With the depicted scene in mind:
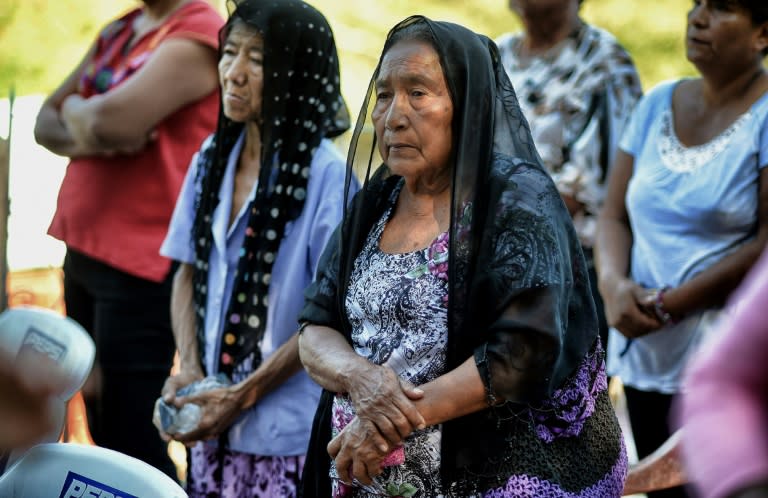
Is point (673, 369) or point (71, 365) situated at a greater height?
point (71, 365)

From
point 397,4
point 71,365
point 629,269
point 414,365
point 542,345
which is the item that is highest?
point 542,345

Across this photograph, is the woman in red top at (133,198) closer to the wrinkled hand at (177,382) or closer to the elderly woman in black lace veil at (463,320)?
the wrinkled hand at (177,382)

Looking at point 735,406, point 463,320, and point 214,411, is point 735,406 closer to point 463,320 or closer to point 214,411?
point 463,320

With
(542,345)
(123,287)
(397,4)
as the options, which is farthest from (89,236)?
(397,4)

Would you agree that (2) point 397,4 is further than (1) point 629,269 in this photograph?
Yes

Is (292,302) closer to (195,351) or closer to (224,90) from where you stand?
(195,351)

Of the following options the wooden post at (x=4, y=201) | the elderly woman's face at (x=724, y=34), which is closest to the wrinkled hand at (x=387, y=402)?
the elderly woman's face at (x=724, y=34)

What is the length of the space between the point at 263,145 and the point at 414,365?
117cm

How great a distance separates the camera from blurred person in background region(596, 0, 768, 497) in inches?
138

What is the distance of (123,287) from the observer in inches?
163

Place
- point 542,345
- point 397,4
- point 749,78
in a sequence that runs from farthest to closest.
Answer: point 397,4 < point 749,78 < point 542,345

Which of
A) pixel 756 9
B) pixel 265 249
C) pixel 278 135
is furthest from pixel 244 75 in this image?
pixel 756 9

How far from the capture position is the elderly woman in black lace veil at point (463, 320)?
2.39m

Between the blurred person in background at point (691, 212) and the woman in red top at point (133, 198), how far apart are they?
5.36 ft
